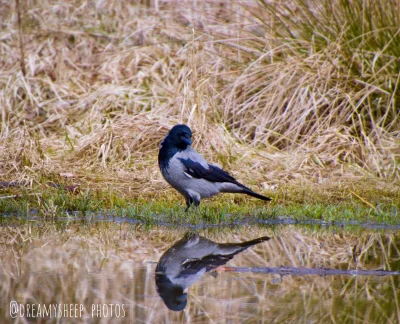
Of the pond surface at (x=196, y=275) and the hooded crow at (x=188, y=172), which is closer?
the pond surface at (x=196, y=275)

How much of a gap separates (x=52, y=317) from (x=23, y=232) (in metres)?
2.66

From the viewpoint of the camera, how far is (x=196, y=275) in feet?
16.0

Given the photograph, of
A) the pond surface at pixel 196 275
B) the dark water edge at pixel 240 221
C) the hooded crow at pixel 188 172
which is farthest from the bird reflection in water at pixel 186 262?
the hooded crow at pixel 188 172

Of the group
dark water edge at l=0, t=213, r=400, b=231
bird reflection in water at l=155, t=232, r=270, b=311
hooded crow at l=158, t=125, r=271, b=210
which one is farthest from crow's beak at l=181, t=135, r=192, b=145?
bird reflection in water at l=155, t=232, r=270, b=311

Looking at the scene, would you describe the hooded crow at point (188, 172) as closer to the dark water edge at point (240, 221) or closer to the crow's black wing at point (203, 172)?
the crow's black wing at point (203, 172)

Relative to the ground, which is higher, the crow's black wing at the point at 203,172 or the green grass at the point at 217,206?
the crow's black wing at the point at 203,172

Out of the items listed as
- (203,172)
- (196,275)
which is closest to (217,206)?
(203,172)

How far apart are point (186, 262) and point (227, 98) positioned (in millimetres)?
5812

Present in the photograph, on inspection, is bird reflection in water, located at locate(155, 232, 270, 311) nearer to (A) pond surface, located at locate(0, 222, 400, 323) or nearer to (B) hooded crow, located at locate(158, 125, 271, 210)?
(A) pond surface, located at locate(0, 222, 400, 323)

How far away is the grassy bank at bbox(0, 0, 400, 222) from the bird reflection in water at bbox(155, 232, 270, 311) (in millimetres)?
1487

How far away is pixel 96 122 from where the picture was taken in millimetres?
10742

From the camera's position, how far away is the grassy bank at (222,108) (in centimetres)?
852

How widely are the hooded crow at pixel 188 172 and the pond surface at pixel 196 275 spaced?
0.93 m

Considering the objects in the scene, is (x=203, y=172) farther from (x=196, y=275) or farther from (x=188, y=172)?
(x=196, y=275)
